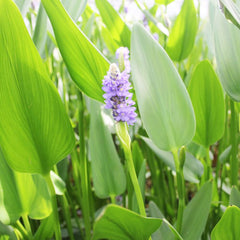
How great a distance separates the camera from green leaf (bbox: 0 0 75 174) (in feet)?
1.27

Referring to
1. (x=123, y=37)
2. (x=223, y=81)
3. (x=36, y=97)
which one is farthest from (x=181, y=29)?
(x=36, y=97)

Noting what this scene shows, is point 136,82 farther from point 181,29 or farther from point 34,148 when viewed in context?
point 181,29

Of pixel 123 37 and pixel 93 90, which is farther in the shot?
pixel 123 37

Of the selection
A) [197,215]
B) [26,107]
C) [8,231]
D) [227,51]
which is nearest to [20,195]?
[8,231]

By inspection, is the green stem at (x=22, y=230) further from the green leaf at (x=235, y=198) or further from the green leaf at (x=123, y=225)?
the green leaf at (x=235, y=198)

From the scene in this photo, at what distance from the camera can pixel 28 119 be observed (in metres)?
0.44

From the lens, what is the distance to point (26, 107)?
1.41 feet

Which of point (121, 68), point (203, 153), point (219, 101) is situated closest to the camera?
point (121, 68)

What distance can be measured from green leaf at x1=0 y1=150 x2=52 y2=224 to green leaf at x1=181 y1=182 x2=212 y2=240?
0.79 ft

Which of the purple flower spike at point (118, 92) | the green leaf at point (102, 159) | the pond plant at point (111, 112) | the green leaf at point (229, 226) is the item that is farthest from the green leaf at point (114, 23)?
the green leaf at point (229, 226)

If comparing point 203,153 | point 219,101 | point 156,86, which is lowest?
point 203,153

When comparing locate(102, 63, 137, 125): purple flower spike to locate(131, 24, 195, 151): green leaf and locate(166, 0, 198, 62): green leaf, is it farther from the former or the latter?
locate(166, 0, 198, 62): green leaf

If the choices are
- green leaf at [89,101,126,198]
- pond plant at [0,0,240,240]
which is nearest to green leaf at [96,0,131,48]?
pond plant at [0,0,240,240]

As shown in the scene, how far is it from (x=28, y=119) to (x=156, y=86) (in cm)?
18
